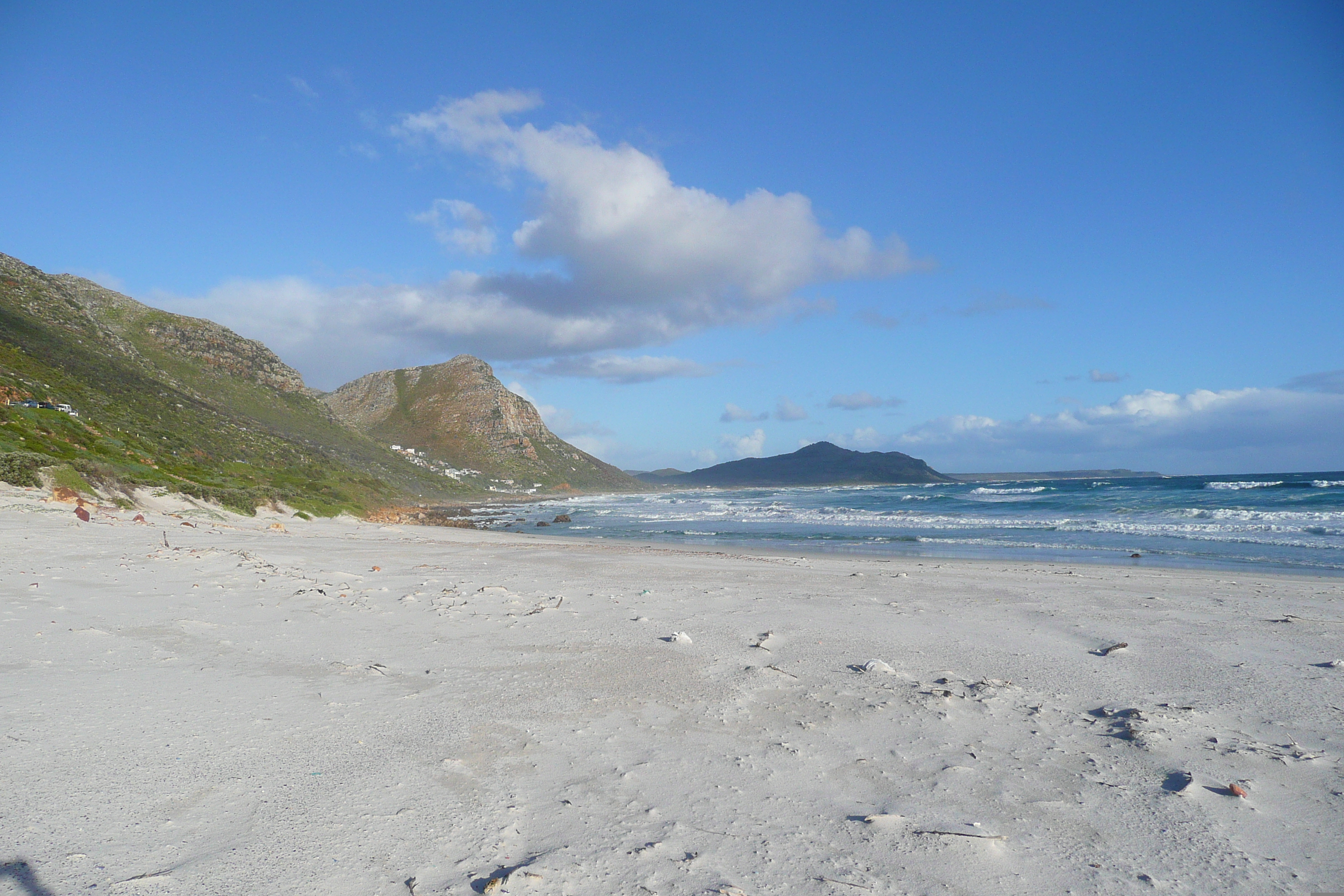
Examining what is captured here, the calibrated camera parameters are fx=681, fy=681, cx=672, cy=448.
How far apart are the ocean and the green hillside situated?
11.6 metres

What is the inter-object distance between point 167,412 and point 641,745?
108 ft

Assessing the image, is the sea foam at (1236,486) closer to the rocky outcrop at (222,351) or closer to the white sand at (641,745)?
the white sand at (641,745)

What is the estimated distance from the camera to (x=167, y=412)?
28.9 m

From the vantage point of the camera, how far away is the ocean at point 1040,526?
17797 millimetres

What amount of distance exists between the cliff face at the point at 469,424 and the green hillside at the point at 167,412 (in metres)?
32.2

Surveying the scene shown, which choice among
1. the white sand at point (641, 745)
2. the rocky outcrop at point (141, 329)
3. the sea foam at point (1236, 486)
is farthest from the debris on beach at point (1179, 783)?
the sea foam at point (1236, 486)

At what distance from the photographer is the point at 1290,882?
278 cm

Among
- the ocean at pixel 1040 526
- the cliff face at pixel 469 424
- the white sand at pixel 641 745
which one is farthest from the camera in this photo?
the cliff face at pixel 469 424

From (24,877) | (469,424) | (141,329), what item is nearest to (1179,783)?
(24,877)

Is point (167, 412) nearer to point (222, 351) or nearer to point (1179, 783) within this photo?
point (222, 351)

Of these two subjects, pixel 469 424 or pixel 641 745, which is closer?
pixel 641 745

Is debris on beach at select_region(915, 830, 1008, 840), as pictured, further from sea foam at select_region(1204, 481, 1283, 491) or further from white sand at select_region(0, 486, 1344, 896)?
sea foam at select_region(1204, 481, 1283, 491)

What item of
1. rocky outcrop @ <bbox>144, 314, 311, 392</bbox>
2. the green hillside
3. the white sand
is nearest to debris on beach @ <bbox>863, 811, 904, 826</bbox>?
→ the white sand

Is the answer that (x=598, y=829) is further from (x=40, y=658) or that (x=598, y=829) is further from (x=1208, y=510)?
(x=1208, y=510)
